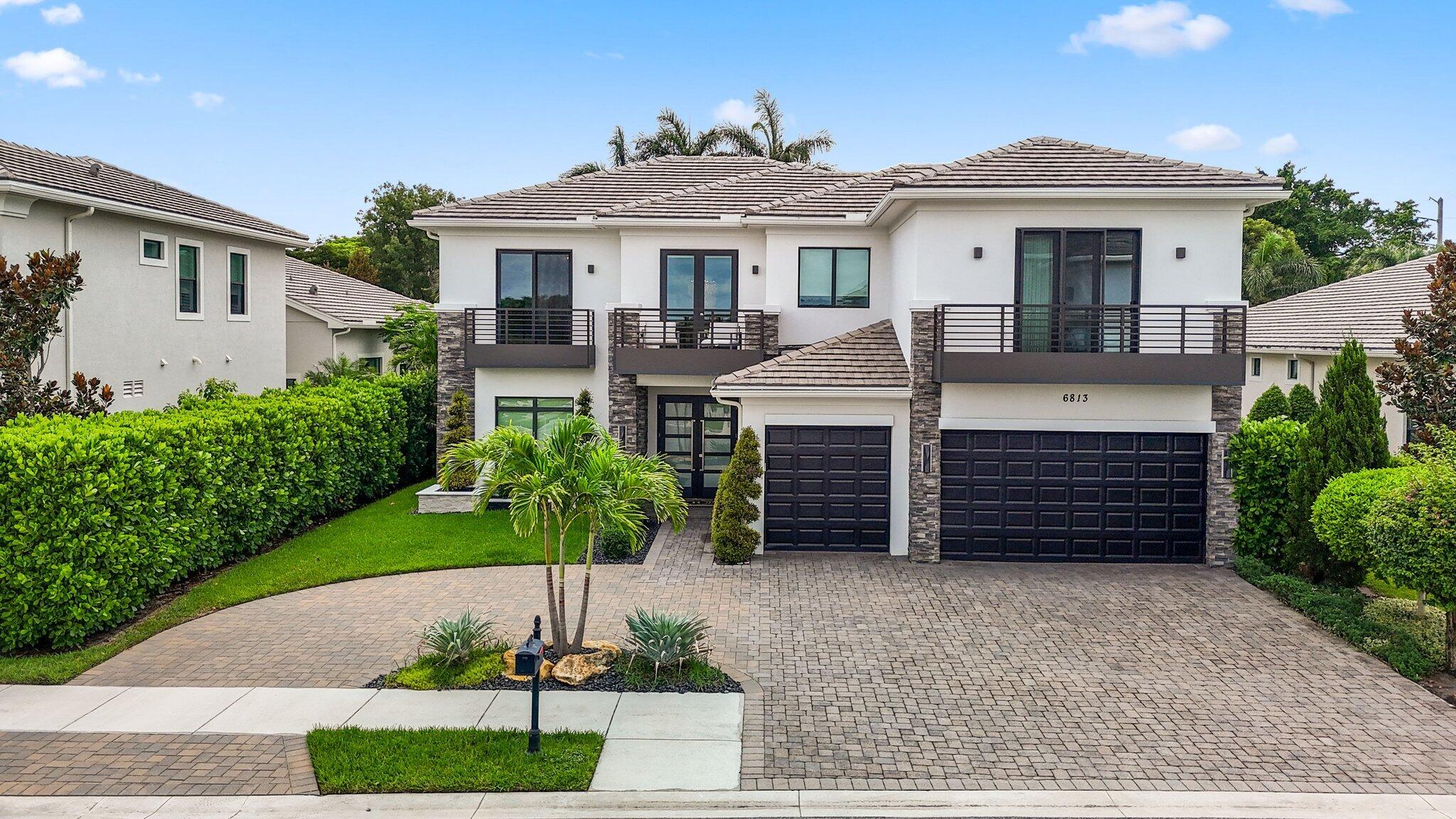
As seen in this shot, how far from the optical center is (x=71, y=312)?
1738 cm

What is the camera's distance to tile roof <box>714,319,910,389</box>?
16344mm

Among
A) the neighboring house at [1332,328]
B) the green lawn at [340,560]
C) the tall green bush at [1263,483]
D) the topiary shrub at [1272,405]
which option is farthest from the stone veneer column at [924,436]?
the topiary shrub at [1272,405]

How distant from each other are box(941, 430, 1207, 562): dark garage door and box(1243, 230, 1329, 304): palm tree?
2953 cm

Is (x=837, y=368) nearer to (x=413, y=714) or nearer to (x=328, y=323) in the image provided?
(x=413, y=714)

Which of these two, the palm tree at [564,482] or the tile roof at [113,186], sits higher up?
the tile roof at [113,186]

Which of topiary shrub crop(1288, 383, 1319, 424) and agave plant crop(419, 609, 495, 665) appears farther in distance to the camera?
topiary shrub crop(1288, 383, 1319, 424)

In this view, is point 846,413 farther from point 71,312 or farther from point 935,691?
point 71,312

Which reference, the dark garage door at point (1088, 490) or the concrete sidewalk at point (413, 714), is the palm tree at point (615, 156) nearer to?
the dark garage door at point (1088, 490)

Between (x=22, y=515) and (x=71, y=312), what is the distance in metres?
8.81

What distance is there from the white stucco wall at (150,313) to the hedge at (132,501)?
3818 millimetres

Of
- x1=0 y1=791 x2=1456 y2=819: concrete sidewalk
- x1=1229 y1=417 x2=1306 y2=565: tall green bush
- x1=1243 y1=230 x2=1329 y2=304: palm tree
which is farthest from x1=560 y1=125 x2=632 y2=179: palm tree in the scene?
x1=0 y1=791 x2=1456 y2=819: concrete sidewalk

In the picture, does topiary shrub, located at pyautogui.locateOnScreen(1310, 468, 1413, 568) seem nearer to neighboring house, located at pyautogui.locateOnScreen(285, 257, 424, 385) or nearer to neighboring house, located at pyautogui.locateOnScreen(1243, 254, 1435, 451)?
neighboring house, located at pyautogui.locateOnScreen(1243, 254, 1435, 451)

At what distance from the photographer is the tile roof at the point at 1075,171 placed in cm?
1553

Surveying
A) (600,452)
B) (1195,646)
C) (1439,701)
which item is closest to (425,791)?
(600,452)
